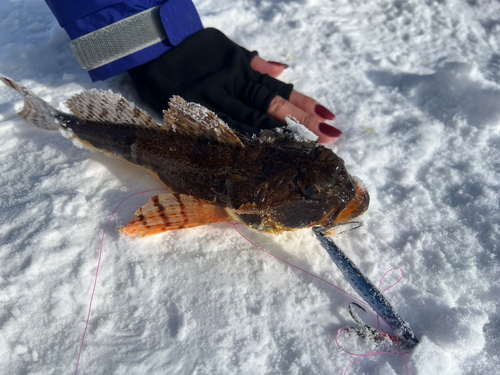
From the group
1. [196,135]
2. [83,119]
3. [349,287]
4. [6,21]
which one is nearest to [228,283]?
[349,287]

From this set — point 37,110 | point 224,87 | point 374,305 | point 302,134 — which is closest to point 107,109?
point 37,110

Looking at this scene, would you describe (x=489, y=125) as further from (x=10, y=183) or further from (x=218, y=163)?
(x=10, y=183)

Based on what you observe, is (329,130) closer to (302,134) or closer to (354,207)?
(302,134)

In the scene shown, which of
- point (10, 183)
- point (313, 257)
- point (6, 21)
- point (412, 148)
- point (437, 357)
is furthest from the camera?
point (6, 21)

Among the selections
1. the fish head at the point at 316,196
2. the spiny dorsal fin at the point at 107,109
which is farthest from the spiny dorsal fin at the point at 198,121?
the fish head at the point at 316,196

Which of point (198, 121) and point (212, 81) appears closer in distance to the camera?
point (198, 121)

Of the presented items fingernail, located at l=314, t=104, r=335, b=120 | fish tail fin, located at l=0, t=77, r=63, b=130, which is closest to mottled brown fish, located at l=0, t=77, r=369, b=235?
fish tail fin, located at l=0, t=77, r=63, b=130

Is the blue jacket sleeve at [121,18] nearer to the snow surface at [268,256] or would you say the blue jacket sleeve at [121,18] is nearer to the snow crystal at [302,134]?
the snow surface at [268,256]
